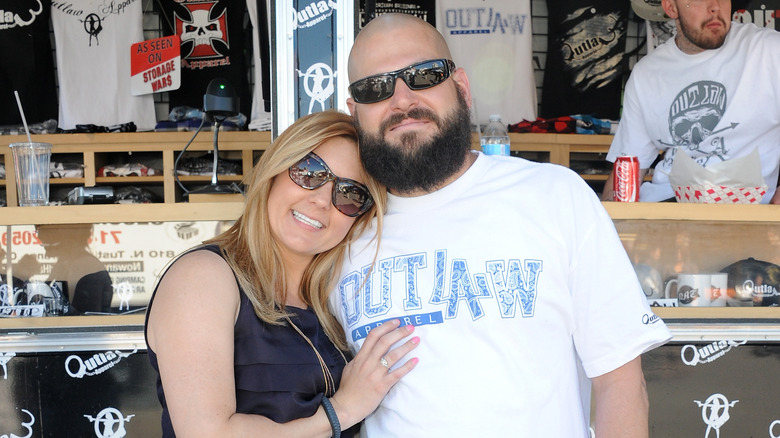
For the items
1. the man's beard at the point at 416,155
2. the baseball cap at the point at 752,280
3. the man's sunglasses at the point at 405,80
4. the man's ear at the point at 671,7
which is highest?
the man's ear at the point at 671,7

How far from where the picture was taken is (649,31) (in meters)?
5.79

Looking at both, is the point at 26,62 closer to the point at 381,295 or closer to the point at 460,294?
the point at 381,295

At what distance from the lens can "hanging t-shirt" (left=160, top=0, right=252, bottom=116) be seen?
5.80 m

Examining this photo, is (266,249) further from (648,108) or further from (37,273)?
(648,108)

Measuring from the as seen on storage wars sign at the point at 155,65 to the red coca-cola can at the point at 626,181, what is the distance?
3.93 metres

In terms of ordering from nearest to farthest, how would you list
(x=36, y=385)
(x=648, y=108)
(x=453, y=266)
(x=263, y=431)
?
(x=263, y=431) → (x=453, y=266) → (x=36, y=385) → (x=648, y=108)

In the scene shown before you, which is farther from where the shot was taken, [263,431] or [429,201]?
[429,201]

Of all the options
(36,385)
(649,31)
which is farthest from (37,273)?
(649,31)

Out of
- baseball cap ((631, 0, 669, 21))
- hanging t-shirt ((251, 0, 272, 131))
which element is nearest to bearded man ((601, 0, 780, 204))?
baseball cap ((631, 0, 669, 21))

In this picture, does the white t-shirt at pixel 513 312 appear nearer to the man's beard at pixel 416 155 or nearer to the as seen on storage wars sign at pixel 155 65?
the man's beard at pixel 416 155

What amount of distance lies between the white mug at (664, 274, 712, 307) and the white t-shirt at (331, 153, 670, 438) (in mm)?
1333

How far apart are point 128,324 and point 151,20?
3.95 m

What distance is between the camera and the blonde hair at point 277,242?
1675 mm

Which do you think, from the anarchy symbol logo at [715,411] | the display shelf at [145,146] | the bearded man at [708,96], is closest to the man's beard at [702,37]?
the bearded man at [708,96]
